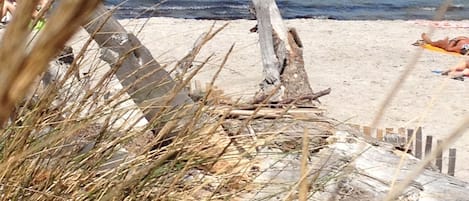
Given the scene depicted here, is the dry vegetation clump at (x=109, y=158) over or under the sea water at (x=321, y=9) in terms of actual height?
over

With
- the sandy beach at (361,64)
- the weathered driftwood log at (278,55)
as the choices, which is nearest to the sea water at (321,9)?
the sandy beach at (361,64)

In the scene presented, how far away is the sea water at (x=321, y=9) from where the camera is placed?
1706cm

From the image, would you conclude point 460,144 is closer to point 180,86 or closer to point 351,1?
point 180,86

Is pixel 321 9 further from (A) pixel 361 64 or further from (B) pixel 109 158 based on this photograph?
(B) pixel 109 158

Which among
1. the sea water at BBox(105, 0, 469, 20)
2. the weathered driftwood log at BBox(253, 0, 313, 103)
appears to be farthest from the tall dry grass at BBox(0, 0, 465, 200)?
the sea water at BBox(105, 0, 469, 20)

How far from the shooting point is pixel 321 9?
1836cm

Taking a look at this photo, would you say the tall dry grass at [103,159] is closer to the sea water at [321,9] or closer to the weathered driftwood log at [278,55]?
the weathered driftwood log at [278,55]

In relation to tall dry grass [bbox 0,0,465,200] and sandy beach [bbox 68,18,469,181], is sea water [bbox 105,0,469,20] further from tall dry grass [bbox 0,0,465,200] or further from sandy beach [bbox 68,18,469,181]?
tall dry grass [bbox 0,0,465,200]

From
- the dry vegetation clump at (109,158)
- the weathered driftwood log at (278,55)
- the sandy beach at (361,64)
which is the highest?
the dry vegetation clump at (109,158)

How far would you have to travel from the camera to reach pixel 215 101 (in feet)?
5.76

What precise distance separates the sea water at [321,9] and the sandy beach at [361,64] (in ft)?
4.68

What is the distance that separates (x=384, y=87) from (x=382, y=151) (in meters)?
6.27

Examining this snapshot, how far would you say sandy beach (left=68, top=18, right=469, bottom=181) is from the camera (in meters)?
7.57

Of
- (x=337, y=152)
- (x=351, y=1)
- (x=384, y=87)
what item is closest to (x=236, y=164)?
(x=337, y=152)
